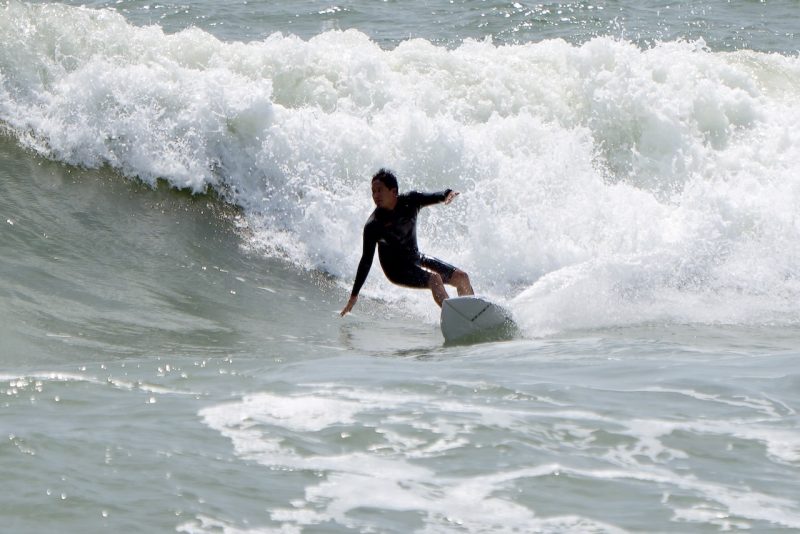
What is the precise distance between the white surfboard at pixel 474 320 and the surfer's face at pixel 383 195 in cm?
92

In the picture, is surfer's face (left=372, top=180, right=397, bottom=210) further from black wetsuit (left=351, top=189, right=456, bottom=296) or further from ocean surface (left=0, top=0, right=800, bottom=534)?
ocean surface (left=0, top=0, right=800, bottom=534)

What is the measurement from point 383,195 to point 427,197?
0.34 metres

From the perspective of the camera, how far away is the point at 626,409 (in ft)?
16.8

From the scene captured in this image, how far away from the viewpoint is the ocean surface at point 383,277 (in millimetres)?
4156

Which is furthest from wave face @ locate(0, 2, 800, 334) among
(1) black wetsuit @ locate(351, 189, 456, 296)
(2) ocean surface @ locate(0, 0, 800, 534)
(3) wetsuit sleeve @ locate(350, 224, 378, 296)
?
(3) wetsuit sleeve @ locate(350, 224, 378, 296)

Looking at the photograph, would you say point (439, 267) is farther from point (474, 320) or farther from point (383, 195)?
point (474, 320)

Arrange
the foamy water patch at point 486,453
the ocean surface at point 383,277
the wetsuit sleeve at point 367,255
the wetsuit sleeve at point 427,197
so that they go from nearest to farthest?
the foamy water patch at point 486,453
the ocean surface at point 383,277
the wetsuit sleeve at point 427,197
the wetsuit sleeve at point 367,255

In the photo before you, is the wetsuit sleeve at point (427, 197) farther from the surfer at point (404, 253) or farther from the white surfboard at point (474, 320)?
the white surfboard at point (474, 320)

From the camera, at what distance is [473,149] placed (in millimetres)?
11742

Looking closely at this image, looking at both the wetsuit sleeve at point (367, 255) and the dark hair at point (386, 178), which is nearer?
the dark hair at point (386, 178)

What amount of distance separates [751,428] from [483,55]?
9692 millimetres

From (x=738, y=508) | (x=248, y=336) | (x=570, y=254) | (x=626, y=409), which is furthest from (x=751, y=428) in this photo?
(x=570, y=254)

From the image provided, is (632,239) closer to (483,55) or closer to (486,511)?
(483,55)

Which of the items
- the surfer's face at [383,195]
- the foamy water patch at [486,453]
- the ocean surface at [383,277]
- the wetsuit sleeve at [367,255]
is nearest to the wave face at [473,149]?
the ocean surface at [383,277]
